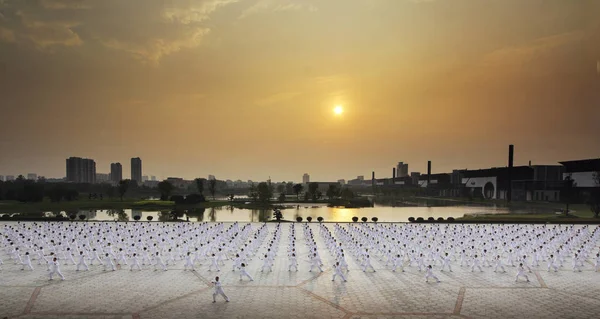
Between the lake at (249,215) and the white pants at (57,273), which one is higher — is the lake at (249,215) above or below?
below

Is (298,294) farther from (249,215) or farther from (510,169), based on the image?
(510,169)

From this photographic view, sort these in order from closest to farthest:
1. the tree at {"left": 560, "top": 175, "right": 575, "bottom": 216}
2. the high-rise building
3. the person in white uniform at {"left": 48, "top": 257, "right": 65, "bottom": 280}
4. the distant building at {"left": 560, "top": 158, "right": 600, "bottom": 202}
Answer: the person in white uniform at {"left": 48, "top": 257, "right": 65, "bottom": 280}, the distant building at {"left": 560, "top": 158, "right": 600, "bottom": 202}, the tree at {"left": 560, "top": 175, "right": 575, "bottom": 216}, the high-rise building

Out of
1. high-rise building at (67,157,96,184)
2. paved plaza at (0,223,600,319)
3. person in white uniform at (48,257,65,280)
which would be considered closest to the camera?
paved plaza at (0,223,600,319)

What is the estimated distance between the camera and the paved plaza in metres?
12.1

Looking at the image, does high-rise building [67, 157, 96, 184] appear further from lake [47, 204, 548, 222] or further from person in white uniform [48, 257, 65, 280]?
person in white uniform [48, 257, 65, 280]

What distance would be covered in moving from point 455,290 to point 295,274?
680 cm

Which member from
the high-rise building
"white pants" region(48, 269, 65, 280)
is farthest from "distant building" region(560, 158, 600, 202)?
the high-rise building

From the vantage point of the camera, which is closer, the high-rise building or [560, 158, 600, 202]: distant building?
[560, 158, 600, 202]: distant building

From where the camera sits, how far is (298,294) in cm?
1394

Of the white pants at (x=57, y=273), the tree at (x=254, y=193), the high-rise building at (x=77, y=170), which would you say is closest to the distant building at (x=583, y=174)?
the tree at (x=254, y=193)

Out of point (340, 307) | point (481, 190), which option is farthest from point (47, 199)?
point (481, 190)

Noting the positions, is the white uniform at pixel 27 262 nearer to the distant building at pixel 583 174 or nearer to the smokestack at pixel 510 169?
the distant building at pixel 583 174

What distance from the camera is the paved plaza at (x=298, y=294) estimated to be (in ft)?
39.8

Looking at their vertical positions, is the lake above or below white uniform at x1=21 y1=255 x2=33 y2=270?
below
